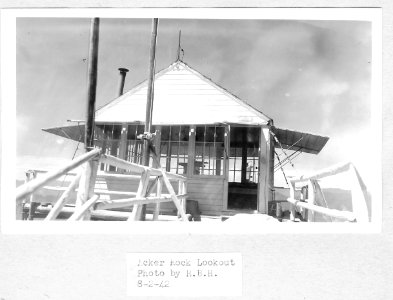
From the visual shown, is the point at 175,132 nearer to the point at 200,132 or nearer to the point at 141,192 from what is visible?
the point at 200,132

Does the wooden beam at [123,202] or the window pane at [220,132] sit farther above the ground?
the window pane at [220,132]

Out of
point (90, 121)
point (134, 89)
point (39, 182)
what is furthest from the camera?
point (134, 89)

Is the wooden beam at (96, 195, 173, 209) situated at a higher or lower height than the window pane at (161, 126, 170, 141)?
lower

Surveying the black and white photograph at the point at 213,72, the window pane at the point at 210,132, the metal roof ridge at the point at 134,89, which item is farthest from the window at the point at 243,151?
the black and white photograph at the point at 213,72

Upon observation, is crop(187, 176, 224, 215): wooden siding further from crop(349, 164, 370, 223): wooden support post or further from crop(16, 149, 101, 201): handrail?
crop(16, 149, 101, 201): handrail

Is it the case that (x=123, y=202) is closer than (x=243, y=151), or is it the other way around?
(x=123, y=202)

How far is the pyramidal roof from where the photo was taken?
6.41 m

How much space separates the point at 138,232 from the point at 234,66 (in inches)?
84.3

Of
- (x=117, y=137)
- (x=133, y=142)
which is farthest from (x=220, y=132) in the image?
(x=117, y=137)

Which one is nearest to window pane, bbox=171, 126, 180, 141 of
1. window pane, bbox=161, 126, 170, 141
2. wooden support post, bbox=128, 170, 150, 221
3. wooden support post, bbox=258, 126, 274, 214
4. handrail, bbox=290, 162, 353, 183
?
window pane, bbox=161, 126, 170, 141

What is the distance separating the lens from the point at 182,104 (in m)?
6.53

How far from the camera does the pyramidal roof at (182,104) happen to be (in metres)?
6.41

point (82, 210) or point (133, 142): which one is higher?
point (133, 142)

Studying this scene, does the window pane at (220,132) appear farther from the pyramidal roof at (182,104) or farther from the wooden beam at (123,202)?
the wooden beam at (123,202)
